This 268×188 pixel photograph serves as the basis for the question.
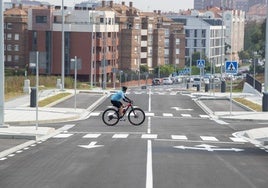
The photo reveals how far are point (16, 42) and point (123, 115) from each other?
80.3m

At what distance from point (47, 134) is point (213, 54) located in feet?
473

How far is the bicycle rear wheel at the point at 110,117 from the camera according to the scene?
106 ft

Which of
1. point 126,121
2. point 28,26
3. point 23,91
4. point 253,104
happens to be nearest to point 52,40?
point 28,26

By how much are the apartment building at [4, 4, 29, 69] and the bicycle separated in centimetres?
7800

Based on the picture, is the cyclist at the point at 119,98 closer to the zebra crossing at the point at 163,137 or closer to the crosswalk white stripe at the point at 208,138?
the zebra crossing at the point at 163,137

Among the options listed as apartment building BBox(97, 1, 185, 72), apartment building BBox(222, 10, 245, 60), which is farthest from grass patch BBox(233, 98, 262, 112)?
apartment building BBox(222, 10, 245, 60)

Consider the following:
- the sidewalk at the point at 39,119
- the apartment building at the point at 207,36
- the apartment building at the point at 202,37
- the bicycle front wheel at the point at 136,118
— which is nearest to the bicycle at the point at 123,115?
the bicycle front wheel at the point at 136,118

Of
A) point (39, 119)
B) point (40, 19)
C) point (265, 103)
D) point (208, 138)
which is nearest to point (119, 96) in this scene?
point (39, 119)

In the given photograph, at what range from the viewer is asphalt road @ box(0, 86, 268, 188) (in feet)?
50.7

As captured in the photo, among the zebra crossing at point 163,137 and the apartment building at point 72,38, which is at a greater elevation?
the apartment building at point 72,38

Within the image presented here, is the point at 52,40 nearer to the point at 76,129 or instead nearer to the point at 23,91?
the point at 23,91

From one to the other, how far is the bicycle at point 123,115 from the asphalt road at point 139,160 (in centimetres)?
36

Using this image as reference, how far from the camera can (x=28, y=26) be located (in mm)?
110250

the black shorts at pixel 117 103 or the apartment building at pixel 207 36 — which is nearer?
the black shorts at pixel 117 103
